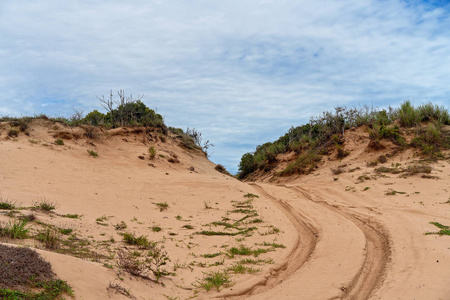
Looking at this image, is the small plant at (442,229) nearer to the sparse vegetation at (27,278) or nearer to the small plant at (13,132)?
the sparse vegetation at (27,278)

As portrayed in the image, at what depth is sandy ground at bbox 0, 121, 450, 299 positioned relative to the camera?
499 centimetres

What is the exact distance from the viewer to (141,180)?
14328 millimetres

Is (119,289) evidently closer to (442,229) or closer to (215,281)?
(215,281)

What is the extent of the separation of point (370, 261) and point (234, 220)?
183 inches

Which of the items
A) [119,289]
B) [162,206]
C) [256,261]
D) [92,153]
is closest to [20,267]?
[119,289]

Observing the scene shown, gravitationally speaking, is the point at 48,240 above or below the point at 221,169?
below

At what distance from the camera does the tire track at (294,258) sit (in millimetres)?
5219

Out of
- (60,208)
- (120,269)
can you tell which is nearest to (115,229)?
(60,208)

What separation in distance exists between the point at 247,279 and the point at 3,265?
11.5 feet

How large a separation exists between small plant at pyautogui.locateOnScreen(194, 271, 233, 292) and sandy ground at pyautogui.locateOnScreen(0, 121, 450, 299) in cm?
10

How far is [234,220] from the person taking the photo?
1016 cm

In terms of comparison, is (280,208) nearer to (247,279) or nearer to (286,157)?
(247,279)

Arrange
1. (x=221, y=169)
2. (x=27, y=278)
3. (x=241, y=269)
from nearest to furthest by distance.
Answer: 1. (x=27, y=278)
2. (x=241, y=269)
3. (x=221, y=169)

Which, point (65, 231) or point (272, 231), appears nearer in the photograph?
point (65, 231)
